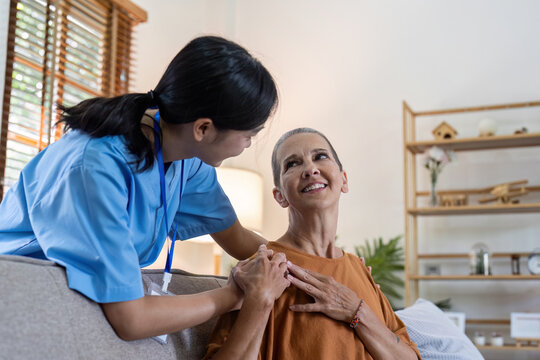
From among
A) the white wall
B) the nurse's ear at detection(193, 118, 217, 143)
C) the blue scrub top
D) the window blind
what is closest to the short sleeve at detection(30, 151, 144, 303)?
the blue scrub top

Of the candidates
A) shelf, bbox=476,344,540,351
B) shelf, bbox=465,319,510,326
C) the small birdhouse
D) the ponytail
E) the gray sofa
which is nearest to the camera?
the gray sofa

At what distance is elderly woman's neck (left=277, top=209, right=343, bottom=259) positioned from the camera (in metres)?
1.52

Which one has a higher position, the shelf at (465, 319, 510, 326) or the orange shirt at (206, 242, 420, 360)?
the orange shirt at (206, 242, 420, 360)

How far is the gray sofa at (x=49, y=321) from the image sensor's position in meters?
0.82

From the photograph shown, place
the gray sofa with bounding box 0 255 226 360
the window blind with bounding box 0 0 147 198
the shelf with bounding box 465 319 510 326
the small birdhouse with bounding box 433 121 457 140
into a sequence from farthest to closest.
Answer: the small birdhouse with bounding box 433 121 457 140, the shelf with bounding box 465 319 510 326, the window blind with bounding box 0 0 147 198, the gray sofa with bounding box 0 255 226 360

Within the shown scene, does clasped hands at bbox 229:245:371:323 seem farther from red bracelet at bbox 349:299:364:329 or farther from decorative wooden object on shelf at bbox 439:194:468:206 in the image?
decorative wooden object on shelf at bbox 439:194:468:206

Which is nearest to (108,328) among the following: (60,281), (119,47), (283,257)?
(60,281)

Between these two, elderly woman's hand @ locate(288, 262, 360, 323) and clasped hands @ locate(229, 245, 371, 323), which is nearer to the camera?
clasped hands @ locate(229, 245, 371, 323)

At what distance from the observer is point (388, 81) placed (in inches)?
168

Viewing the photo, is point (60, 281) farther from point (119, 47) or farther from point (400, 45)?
point (400, 45)

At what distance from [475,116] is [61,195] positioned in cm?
351

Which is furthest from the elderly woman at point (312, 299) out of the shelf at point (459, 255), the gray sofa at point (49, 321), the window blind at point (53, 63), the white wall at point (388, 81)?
the shelf at point (459, 255)

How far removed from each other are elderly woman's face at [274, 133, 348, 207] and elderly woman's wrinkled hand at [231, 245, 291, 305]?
0.26 meters

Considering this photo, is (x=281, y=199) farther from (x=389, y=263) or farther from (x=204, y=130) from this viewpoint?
(x=389, y=263)
